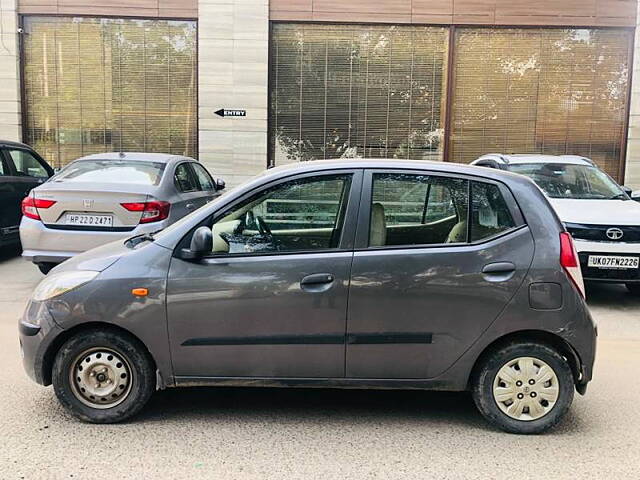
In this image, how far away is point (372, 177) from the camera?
386 centimetres

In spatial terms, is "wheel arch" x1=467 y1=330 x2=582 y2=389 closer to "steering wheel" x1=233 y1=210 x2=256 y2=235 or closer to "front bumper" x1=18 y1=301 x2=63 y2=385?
"steering wheel" x1=233 y1=210 x2=256 y2=235

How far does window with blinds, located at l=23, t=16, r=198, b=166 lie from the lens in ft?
42.9

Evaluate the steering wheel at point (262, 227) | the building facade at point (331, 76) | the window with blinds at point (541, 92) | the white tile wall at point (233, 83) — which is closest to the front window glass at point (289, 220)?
the steering wheel at point (262, 227)

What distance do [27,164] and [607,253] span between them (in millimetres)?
8500

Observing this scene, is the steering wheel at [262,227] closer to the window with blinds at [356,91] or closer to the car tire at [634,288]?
the car tire at [634,288]

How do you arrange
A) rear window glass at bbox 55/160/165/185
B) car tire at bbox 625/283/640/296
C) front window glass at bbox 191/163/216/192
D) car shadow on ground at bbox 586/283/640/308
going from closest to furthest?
rear window glass at bbox 55/160/165/185
car shadow on ground at bbox 586/283/640/308
car tire at bbox 625/283/640/296
front window glass at bbox 191/163/216/192

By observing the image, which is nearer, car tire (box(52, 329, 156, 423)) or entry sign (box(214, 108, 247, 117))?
car tire (box(52, 329, 156, 423))

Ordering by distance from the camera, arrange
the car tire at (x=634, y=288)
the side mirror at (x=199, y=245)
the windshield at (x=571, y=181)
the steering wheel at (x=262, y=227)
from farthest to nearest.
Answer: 1. the windshield at (x=571, y=181)
2. the car tire at (x=634, y=288)
3. the steering wheel at (x=262, y=227)
4. the side mirror at (x=199, y=245)

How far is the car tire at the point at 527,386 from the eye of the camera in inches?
146

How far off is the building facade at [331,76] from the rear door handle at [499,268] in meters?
9.74

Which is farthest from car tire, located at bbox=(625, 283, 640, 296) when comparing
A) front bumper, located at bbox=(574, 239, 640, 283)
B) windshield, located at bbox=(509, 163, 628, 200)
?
windshield, located at bbox=(509, 163, 628, 200)

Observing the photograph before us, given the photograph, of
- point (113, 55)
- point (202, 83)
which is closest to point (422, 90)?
point (202, 83)

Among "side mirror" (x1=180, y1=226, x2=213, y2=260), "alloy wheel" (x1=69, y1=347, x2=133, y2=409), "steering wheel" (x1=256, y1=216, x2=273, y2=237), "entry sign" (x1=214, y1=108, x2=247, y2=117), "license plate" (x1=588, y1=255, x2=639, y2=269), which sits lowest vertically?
"alloy wheel" (x1=69, y1=347, x2=133, y2=409)

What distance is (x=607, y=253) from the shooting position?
6.84m
